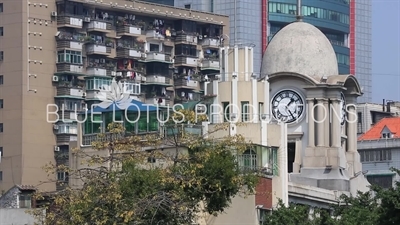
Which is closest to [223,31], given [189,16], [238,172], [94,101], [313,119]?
[189,16]

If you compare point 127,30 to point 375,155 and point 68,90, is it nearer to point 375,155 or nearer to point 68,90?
point 68,90

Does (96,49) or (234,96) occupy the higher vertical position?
(96,49)

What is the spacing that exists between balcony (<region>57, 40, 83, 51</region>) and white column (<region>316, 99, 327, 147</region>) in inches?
2233

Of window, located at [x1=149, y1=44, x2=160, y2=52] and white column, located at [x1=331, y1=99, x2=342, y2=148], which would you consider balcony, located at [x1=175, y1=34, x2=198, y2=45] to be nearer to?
window, located at [x1=149, y1=44, x2=160, y2=52]

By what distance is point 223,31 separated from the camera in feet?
516

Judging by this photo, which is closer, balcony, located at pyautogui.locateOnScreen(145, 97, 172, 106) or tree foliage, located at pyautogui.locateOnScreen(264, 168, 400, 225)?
tree foliage, located at pyautogui.locateOnScreen(264, 168, 400, 225)

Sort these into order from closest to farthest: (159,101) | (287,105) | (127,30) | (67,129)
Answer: (287,105)
(67,129)
(127,30)
(159,101)

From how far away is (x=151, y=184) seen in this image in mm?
58906

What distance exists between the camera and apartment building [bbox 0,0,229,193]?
13638cm

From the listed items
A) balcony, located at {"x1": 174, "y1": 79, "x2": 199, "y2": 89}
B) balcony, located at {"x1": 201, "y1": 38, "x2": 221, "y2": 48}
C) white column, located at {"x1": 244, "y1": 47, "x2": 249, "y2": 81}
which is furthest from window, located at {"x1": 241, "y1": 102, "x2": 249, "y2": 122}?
balcony, located at {"x1": 201, "y1": 38, "x2": 221, "y2": 48}

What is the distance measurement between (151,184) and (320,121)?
92.5 feet

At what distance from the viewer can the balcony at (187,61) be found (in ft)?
499

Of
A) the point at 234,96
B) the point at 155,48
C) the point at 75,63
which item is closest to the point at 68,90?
the point at 75,63

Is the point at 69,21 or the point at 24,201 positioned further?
the point at 69,21
